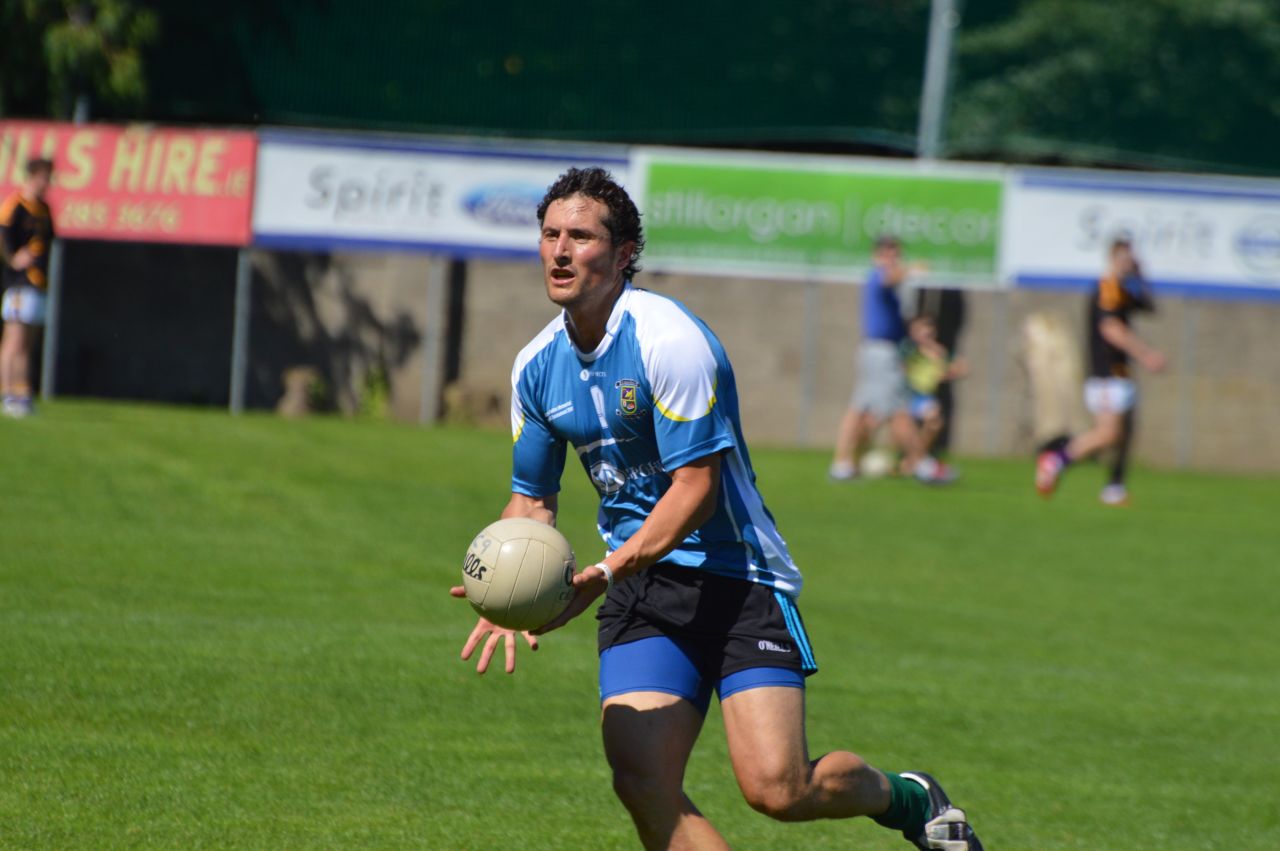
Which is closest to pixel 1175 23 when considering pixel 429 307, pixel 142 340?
pixel 429 307

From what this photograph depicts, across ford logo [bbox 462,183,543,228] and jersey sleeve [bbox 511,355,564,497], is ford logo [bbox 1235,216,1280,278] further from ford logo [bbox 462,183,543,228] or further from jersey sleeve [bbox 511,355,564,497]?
jersey sleeve [bbox 511,355,564,497]

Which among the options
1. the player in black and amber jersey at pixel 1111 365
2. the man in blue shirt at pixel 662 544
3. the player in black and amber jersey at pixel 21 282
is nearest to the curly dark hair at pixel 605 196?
the man in blue shirt at pixel 662 544

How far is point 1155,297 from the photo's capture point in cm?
2233

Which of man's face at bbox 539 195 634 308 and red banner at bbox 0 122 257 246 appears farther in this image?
red banner at bbox 0 122 257 246

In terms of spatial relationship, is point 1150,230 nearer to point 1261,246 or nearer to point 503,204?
point 1261,246

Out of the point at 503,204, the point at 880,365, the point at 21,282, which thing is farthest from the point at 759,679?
the point at 503,204

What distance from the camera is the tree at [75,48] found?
2083cm

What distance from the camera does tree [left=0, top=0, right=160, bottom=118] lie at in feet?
68.3

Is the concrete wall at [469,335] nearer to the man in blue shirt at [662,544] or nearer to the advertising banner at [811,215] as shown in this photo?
the advertising banner at [811,215]

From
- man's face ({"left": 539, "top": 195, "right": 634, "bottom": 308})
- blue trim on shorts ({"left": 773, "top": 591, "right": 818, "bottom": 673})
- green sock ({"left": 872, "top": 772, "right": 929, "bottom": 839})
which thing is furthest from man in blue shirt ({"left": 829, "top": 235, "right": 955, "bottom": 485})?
man's face ({"left": 539, "top": 195, "right": 634, "bottom": 308})

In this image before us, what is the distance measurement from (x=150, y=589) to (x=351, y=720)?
3117mm

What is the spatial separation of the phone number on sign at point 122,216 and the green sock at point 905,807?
51.9 feet

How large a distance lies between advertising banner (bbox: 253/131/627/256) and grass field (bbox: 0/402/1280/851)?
3.89 m

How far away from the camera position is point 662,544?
16.2 feet
